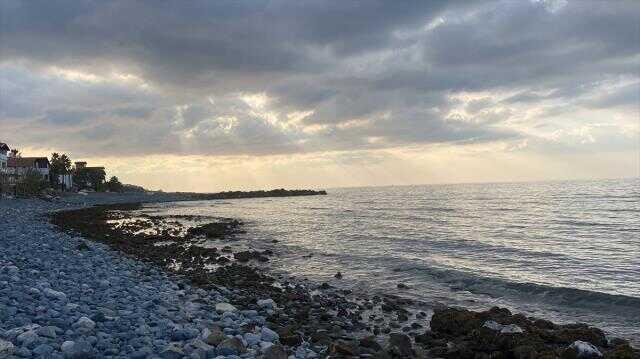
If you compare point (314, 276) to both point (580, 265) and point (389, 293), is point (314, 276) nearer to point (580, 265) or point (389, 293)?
point (389, 293)

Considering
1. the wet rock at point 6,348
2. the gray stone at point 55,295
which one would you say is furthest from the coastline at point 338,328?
the gray stone at point 55,295

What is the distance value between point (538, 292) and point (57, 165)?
13898 cm

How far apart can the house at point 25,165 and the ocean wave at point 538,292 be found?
401ft

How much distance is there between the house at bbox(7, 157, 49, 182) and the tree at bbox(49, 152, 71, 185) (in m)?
1.45

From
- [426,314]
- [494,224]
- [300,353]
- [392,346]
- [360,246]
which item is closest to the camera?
[300,353]

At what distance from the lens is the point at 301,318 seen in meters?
15.0

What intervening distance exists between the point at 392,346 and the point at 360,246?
23.0 metres

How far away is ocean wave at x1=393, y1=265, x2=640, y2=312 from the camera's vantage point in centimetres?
1836

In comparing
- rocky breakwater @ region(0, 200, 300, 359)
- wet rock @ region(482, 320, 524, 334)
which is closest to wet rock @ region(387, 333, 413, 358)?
wet rock @ region(482, 320, 524, 334)

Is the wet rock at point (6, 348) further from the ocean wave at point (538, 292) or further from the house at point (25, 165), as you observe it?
the house at point (25, 165)

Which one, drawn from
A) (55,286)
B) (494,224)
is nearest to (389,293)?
(55,286)

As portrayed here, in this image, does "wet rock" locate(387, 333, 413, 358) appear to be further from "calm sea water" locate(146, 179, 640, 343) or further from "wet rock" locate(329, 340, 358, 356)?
"calm sea water" locate(146, 179, 640, 343)

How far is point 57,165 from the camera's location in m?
134

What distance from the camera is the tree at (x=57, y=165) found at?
442ft
